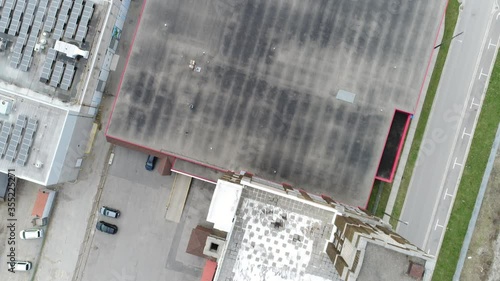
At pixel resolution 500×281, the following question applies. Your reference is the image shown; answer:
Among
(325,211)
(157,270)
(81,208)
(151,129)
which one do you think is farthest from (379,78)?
(81,208)

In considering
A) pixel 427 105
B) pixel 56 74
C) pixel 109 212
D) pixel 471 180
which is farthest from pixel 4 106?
pixel 471 180

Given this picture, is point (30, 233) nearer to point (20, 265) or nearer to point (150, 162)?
point (20, 265)

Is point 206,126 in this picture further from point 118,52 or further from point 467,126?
point 467,126

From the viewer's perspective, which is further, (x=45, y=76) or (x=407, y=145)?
(x=407, y=145)

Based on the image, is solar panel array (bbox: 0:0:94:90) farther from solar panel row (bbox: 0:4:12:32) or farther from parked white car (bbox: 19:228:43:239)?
parked white car (bbox: 19:228:43:239)

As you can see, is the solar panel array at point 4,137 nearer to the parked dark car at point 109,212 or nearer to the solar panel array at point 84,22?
the solar panel array at point 84,22
